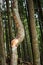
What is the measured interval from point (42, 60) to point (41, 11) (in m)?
1.02

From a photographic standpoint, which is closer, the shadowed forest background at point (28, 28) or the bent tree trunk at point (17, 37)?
the bent tree trunk at point (17, 37)

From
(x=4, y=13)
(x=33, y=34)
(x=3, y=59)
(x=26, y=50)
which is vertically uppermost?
(x=4, y=13)

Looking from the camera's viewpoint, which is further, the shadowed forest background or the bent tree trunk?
the shadowed forest background

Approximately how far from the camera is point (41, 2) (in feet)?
14.0

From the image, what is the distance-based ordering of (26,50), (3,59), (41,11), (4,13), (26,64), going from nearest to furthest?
(3,59), (26,64), (41,11), (4,13), (26,50)

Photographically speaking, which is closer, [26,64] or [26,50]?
[26,64]

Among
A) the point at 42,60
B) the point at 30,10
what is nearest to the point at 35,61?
the point at 30,10

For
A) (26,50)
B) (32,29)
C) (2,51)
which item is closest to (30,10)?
(32,29)

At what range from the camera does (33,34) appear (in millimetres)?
3004

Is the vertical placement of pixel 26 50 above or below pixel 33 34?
below

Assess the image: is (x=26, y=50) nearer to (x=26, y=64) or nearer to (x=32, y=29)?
(x=26, y=64)

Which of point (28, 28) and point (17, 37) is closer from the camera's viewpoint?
point (17, 37)

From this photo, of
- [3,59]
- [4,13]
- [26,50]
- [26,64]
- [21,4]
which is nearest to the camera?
[3,59]

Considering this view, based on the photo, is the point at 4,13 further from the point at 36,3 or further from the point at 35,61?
the point at 35,61
